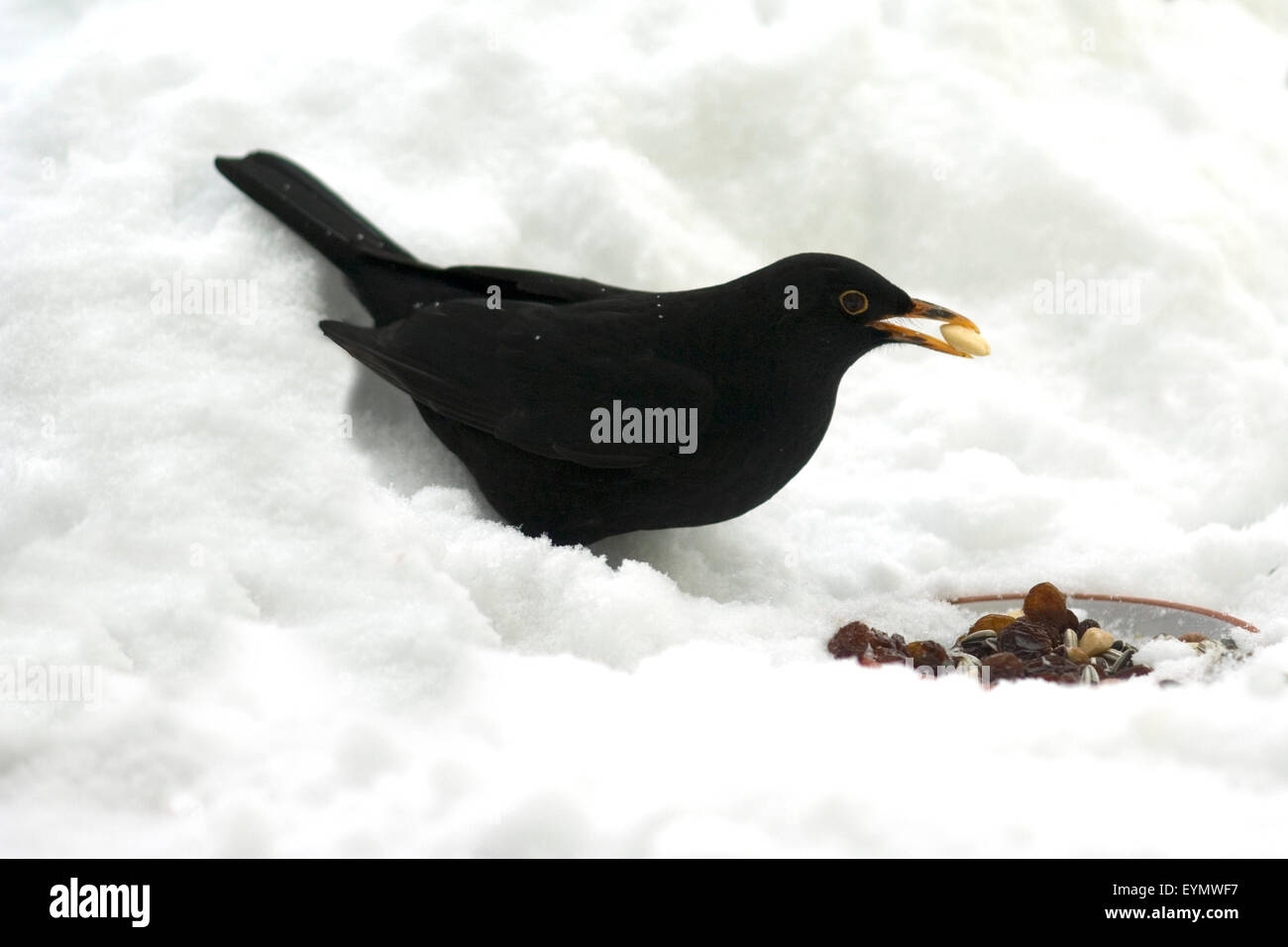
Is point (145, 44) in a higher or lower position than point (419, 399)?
higher

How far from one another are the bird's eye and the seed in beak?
220 millimetres

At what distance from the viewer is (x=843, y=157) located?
14.4ft

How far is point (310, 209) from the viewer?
371cm

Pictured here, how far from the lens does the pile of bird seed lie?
2859 mm

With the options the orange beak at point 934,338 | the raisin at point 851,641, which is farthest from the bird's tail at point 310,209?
the raisin at point 851,641

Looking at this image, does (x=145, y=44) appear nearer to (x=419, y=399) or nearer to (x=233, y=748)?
(x=419, y=399)

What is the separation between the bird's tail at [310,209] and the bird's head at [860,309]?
1.23 m

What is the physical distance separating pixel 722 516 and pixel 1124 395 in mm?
1587

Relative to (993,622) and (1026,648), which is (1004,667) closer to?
(1026,648)

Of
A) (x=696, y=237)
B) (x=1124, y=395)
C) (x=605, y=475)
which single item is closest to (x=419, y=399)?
(x=605, y=475)

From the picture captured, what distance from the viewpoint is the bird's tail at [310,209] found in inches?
144

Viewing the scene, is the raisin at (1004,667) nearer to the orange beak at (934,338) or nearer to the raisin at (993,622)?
the raisin at (993,622)

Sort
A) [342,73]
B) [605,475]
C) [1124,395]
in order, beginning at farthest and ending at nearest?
1. [342,73]
2. [1124,395]
3. [605,475]

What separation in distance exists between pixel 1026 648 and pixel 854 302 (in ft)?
3.03
